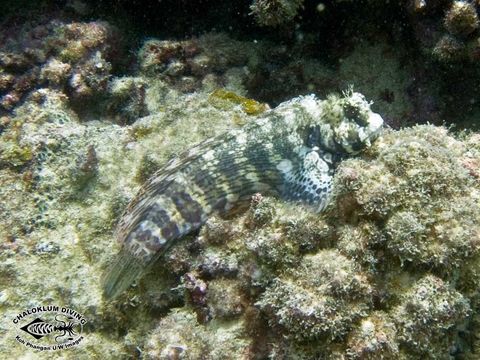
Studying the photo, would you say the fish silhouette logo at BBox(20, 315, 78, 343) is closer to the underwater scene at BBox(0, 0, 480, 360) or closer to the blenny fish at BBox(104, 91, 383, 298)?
the underwater scene at BBox(0, 0, 480, 360)

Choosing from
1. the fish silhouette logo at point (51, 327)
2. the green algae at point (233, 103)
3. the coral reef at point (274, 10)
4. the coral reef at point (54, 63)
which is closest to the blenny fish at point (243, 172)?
the fish silhouette logo at point (51, 327)

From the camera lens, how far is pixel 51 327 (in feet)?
13.8

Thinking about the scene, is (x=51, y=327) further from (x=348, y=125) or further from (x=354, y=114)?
(x=354, y=114)

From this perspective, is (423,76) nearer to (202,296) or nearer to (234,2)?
(234,2)

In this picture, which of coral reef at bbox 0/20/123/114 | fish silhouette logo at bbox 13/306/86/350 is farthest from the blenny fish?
coral reef at bbox 0/20/123/114

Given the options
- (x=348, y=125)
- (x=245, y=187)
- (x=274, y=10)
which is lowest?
(x=245, y=187)

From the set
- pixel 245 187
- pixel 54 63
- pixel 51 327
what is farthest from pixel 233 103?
pixel 51 327

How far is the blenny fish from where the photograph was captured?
4062 mm

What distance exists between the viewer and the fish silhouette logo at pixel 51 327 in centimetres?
412

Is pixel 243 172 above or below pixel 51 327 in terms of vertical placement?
above

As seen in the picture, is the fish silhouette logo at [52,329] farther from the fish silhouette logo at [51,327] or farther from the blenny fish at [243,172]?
the blenny fish at [243,172]

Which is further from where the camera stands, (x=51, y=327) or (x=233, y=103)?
(x=233, y=103)

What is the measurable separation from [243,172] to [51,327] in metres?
2.55

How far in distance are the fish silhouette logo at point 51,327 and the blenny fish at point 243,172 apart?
23.2 inches
